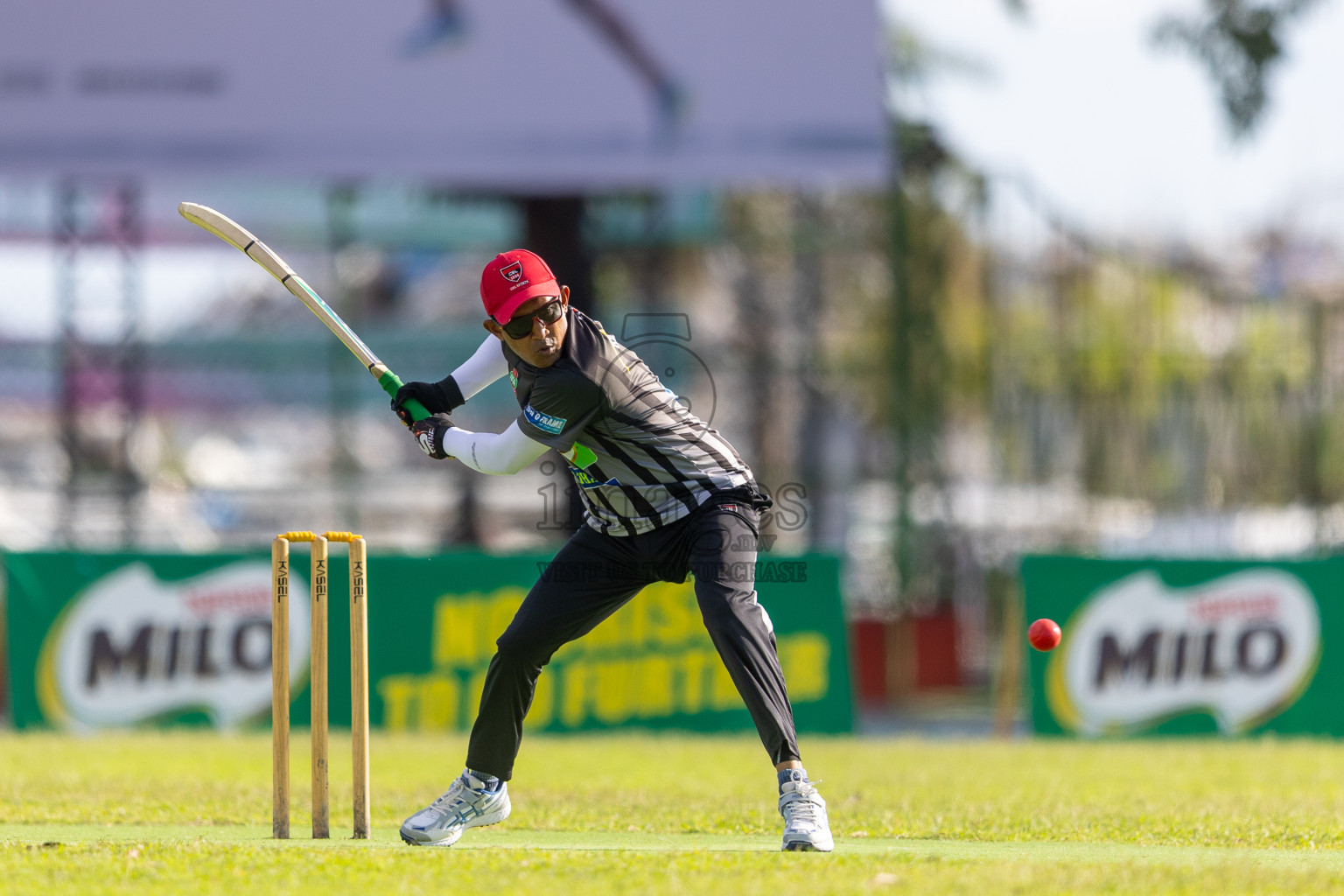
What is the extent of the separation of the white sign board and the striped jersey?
885 centimetres

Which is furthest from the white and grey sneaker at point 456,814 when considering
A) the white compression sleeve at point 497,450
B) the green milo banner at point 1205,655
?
the green milo banner at point 1205,655

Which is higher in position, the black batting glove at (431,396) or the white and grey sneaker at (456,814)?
the black batting glove at (431,396)

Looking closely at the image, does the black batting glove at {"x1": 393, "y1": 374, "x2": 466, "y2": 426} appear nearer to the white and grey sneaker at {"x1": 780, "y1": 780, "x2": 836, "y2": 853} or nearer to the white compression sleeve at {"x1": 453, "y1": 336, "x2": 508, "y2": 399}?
the white compression sleeve at {"x1": 453, "y1": 336, "x2": 508, "y2": 399}

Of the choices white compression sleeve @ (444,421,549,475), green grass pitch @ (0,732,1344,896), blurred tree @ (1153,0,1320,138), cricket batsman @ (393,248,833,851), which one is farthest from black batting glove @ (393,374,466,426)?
blurred tree @ (1153,0,1320,138)

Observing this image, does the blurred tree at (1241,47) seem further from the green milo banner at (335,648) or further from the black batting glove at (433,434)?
the black batting glove at (433,434)

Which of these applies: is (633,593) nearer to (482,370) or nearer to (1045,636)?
(482,370)

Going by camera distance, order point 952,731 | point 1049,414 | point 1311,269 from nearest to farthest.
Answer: point 952,731 < point 1049,414 < point 1311,269

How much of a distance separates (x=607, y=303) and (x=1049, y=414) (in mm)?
6942

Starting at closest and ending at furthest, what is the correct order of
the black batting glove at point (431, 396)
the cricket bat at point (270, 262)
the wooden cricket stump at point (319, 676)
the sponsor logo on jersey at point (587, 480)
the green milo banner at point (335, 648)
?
1. the wooden cricket stump at point (319, 676)
2. the sponsor logo on jersey at point (587, 480)
3. the black batting glove at point (431, 396)
4. the cricket bat at point (270, 262)
5. the green milo banner at point (335, 648)

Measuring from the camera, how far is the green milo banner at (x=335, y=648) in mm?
11477

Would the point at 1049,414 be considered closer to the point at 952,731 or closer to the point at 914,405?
the point at 914,405

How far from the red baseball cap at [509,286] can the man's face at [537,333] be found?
0.08 ft

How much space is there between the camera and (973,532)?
1617cm

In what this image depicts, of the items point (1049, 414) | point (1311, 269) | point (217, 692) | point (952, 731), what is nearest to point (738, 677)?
point (217, 692)
